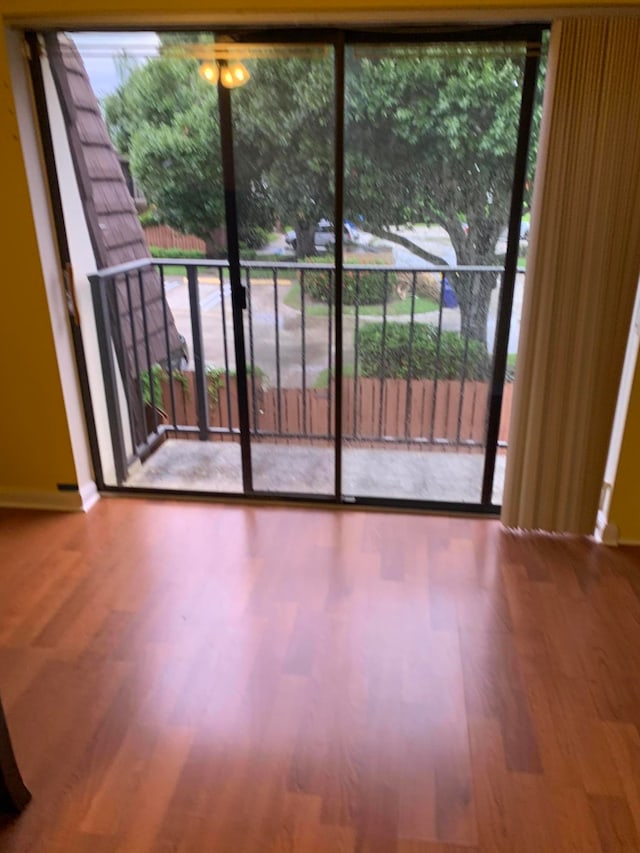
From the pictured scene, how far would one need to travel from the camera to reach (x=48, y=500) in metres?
2.94

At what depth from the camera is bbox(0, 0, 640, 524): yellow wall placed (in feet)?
7.04

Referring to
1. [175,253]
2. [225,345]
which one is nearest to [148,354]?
[225,345]

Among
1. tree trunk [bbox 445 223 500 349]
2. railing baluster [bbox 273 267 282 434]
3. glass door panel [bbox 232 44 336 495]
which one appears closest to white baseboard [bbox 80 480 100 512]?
glass door panel [bbox 232 44 336 495]

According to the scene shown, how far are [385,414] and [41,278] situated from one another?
1.64m

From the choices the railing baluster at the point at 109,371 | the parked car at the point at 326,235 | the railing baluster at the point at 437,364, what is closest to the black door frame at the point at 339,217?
the parked car at the point at 326,235

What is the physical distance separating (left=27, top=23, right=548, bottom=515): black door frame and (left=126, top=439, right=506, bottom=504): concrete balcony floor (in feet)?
0.18

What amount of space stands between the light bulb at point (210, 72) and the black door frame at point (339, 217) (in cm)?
7

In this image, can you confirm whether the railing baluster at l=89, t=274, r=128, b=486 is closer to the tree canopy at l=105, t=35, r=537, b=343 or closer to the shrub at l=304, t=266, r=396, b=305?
the tree canopy at l=105, t=35, r=537, b=343

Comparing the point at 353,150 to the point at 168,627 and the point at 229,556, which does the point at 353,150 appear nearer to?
the point at 229,556

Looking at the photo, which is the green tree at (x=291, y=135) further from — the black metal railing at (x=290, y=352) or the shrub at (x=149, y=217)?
the shrub at (x=149, y=217)

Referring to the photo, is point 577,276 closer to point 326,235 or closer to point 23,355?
point 326,235

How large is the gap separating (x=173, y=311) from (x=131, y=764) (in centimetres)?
218

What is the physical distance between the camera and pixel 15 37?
7.72 ft

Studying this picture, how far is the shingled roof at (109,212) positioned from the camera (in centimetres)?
253
